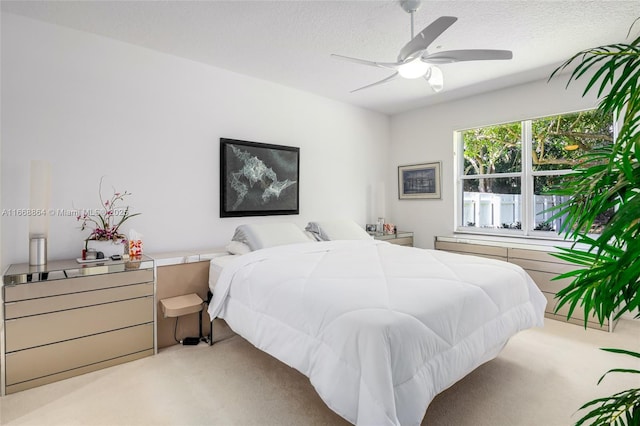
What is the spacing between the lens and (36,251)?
241cm

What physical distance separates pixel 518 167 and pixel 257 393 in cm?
408

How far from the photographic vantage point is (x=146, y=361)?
2.59 metres

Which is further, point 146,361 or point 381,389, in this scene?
point 146,361

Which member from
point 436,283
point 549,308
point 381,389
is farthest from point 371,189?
point 381,389

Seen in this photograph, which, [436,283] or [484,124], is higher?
[484,124]

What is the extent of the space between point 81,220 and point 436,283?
2.85 m

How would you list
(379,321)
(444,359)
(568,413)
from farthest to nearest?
(568,413) → (444,359) → (379,321)

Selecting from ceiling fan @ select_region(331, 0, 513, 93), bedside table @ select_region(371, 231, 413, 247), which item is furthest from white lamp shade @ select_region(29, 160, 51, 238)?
bedside table @ select_region(371, 231, 413, 247)

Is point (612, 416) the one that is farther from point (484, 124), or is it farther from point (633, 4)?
point (484, 124)

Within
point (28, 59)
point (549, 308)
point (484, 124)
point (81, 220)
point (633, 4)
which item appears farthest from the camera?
point (484, 124)

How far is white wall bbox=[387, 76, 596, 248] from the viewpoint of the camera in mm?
3857

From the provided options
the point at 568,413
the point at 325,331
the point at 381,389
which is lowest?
the point at 568,413

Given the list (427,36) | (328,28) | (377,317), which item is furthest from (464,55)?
(377,317)

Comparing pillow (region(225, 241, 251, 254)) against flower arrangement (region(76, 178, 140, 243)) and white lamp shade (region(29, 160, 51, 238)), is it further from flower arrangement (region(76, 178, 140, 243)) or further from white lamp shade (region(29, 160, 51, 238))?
white lamp shade (region(29, 160, 51, 238))
